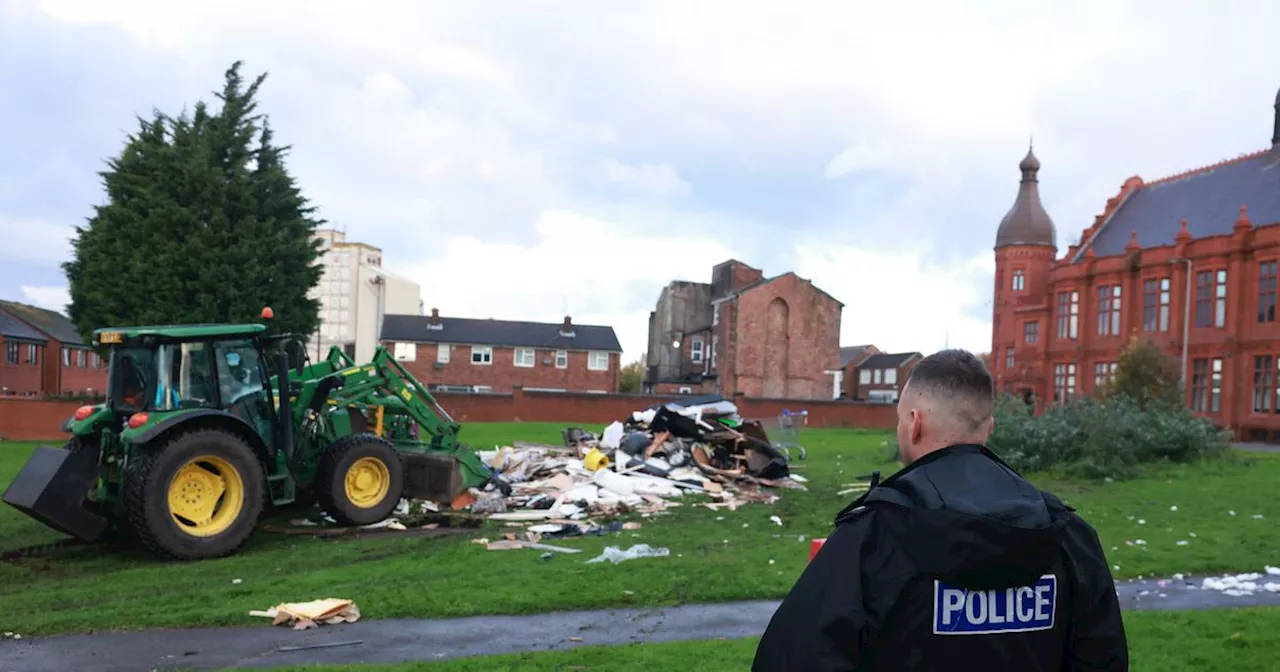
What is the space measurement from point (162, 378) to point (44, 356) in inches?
2256

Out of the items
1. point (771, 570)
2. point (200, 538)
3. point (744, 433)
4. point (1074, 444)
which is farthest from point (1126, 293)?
point (200, 538)

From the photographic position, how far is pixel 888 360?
3711 inches

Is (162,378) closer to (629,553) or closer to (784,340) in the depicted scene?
(629,553)

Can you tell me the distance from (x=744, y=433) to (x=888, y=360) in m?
77.5

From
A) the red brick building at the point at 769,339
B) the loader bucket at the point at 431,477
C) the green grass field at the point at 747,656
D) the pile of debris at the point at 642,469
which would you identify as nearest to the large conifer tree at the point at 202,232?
the pile of debris at the point at 642,469

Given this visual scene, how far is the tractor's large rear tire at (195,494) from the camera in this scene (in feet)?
32.5

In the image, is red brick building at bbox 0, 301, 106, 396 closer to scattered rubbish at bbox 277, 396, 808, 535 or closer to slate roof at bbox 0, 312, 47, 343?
slate roof at bbox 0, 312, 47, 343

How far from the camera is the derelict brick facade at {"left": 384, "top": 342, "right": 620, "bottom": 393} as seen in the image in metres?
62.5

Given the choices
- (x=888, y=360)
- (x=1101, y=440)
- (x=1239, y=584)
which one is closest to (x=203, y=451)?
(x=1239, y=584)

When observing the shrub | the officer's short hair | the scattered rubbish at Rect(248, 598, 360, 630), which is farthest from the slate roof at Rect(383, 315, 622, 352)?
the officer's short hair

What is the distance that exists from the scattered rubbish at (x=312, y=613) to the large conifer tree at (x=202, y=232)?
74.3 feet

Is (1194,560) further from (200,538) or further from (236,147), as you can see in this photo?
(236,147)

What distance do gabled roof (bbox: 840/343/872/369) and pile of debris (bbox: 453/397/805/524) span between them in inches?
3399

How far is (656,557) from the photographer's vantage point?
10219 millimetres
